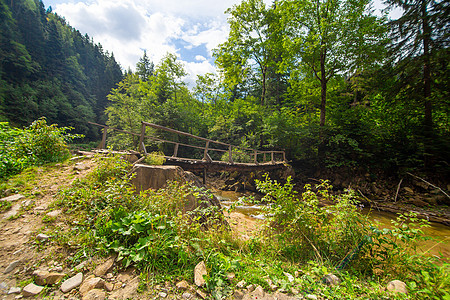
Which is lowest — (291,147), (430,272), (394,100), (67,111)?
(430,272)

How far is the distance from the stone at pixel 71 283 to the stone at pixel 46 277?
0.10 meters

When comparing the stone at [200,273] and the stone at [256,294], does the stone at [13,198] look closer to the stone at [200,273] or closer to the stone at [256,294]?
the stone at [200,273]

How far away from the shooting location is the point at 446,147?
8305mm

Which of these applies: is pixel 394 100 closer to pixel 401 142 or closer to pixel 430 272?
pixel 401 142

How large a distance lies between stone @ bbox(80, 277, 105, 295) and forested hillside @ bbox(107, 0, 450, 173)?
12.4 meters

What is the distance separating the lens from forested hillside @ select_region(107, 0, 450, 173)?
28.0ft

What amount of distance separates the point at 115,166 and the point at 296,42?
12.6 meters

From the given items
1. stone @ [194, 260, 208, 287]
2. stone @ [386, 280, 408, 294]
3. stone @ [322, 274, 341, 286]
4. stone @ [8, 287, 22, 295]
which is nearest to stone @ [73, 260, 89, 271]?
stone @ [8, 287, 22, 295]

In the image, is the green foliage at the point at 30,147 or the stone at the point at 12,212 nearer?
the stone at the point at 12,212

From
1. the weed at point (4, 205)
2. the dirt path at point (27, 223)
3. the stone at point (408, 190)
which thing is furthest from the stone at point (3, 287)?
the stone at point (408, 190)

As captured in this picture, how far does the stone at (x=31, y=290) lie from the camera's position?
1.36 m

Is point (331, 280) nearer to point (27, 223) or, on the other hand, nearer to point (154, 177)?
point (154, 177)

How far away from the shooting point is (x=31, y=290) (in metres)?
1.38

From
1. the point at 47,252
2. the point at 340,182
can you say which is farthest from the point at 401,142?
the point at 47,252
